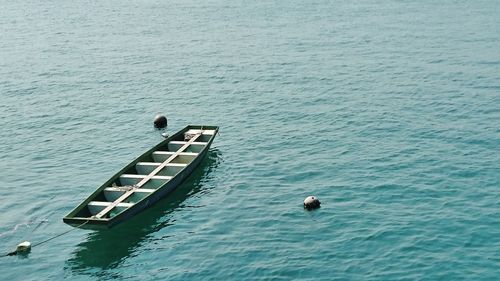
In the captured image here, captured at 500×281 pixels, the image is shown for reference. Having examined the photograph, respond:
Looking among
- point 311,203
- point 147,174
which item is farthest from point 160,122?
point 311,203

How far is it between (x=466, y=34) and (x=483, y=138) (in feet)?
155

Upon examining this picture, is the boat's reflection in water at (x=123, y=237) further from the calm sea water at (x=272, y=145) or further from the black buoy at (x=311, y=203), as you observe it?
the black buoy at (x=311, y=203)

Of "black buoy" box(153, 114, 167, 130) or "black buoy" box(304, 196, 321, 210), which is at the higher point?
"black buoy" box(153, 114, 167, 130)

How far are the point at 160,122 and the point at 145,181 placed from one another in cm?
1698

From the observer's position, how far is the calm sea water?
42.9 meters

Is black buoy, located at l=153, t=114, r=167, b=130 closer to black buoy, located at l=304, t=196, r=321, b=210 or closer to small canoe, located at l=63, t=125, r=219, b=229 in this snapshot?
small canoe, located at l=63, t=125, r=219, b=229

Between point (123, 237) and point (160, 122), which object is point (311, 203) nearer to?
point (123, 237)

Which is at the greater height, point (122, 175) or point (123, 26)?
point (123, 26)

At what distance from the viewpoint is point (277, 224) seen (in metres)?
46.7

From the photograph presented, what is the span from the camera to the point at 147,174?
55156 millimetres

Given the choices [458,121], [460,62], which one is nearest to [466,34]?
[460,62]

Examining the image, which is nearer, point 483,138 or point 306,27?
point 483,138

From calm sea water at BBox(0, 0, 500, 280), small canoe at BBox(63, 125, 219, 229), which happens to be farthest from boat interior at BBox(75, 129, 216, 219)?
calm sea water at BBox(0, 0, 500, 280)

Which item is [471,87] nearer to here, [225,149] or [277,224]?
[225,149]
